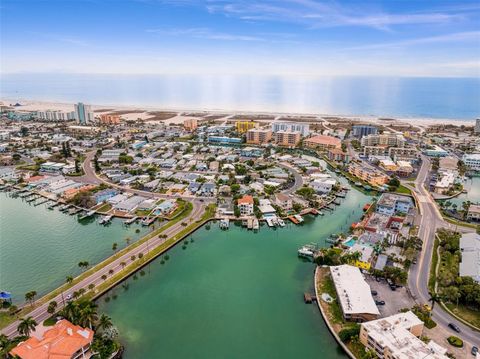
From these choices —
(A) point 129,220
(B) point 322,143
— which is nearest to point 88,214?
(A) point 129,220

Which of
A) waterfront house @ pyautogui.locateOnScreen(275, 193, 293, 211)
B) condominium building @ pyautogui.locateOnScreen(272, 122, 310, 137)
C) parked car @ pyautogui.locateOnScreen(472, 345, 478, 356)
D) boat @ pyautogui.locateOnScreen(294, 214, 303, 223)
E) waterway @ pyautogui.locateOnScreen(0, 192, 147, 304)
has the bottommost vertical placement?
waterway @ pyautogui.locateOnScreen(0, 192, 147, 304)

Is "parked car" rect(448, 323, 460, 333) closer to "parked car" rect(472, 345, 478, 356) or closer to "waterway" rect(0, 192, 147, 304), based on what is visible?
"parked car" rect(472, 345, 478, 356)

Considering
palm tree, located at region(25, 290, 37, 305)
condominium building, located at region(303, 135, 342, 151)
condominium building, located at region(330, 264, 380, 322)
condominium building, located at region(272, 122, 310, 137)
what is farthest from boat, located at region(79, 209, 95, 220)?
condominium building, located at region(272, 122, 310, 137)

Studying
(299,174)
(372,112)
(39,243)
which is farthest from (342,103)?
(39,243)

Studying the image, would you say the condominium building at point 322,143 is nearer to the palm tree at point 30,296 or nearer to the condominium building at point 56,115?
the palm tree at point 30,296

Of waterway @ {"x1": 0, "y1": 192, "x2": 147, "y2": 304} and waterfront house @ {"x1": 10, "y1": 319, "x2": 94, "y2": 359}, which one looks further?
waterway @ {"x1": 0, "y1": 192, "x2": 147, "y2": 304}

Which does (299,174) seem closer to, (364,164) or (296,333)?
(364,164)
